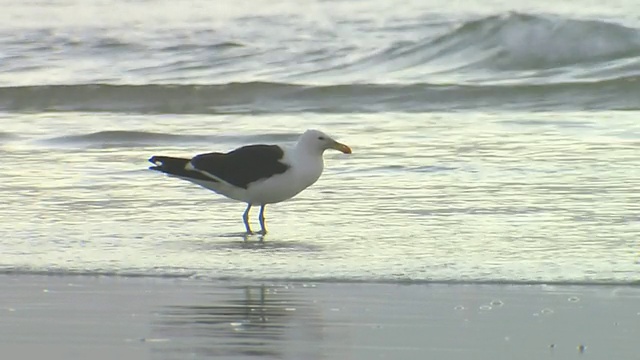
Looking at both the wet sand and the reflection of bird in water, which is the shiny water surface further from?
the reflection of bird in water

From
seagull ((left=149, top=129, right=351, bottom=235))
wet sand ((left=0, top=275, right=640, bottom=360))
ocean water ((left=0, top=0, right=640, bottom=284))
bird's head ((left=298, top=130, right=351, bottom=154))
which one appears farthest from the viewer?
bird's head ((left=298, top=130, right=351, bottom=154))

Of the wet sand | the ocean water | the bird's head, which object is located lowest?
the ocean water

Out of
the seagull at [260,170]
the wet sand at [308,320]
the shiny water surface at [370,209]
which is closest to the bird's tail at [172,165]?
the seagull at [260,170]

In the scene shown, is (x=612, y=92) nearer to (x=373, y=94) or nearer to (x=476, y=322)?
(x=373, y=94)

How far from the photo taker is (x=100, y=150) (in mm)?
10375

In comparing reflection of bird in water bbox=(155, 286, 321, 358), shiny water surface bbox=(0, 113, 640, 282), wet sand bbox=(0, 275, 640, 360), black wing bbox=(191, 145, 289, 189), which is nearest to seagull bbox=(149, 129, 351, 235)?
black wing bbox=(191, 145, 289, 189)

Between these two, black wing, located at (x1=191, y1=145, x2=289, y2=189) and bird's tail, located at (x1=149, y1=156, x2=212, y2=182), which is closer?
black wing, located at (x1=191, y1=145, x2=289, y2=189)

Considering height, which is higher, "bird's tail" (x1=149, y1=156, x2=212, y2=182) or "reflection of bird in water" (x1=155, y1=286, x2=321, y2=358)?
"bird's tail" (x1=149, y1=156, x2=212, y2=182)

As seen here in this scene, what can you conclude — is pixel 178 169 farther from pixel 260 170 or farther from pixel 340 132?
pixel 340 132

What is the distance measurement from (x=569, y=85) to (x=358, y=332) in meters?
9.44

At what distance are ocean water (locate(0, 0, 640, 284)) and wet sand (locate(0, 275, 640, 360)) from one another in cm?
23

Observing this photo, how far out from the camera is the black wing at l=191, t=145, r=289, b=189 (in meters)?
7.26

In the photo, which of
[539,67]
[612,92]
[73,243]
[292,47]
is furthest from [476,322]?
[292,47]

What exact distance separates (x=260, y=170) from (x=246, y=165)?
3.8 inches
